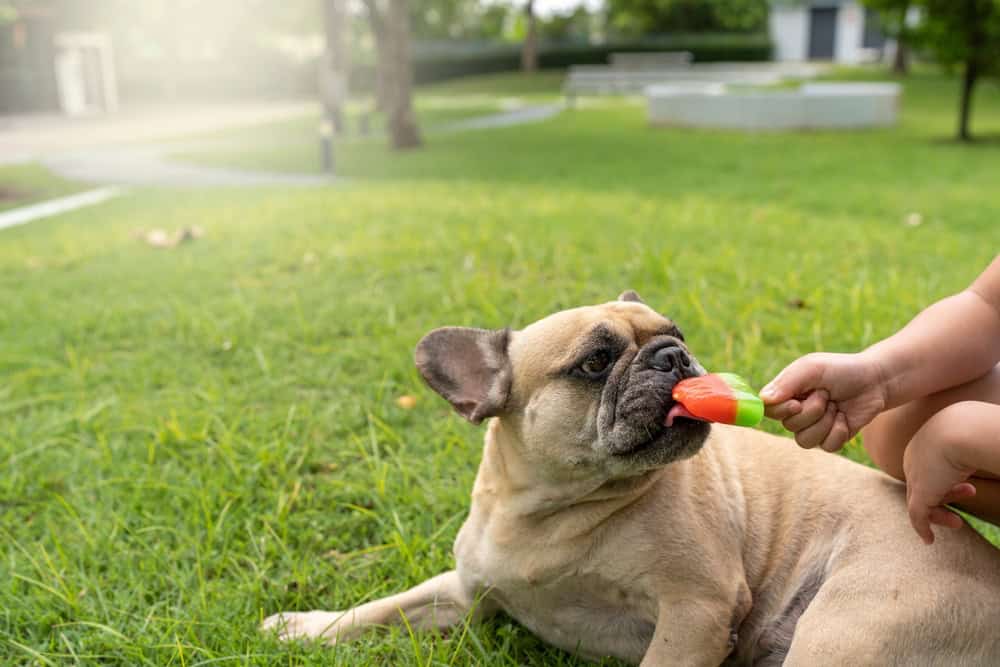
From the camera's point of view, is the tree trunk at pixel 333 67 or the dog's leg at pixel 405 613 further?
the tree trunk at pixel 333 67

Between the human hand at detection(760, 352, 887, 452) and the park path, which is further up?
the human hand at detection(760, 352, 887, 452)

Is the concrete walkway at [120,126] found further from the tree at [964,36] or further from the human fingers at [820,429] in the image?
the human fingers at [820,429]

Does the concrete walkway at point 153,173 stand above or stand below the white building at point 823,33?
below

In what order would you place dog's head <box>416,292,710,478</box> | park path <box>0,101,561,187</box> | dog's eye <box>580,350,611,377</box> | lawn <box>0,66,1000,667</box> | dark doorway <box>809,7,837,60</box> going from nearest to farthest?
1. dog's head <box>416,292,710,478</box>
2. dog's eye <box>580,350,611,377</box>
3. lawn <box>0,66,1000,667</box>
4. park path <box>0,101,561,187</box>
5. dark doorway <box>809,7,837,60</box>

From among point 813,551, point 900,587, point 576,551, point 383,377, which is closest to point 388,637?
point 576,551

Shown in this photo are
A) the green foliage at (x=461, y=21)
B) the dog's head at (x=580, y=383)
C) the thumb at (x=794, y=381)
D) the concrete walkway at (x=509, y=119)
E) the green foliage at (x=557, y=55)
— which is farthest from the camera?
the green foliage at (x=461, y=21)

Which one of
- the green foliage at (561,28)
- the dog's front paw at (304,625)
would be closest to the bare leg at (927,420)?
the dog's front paw at (304,625)

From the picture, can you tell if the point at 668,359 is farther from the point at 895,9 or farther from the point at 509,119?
the point at 509,119

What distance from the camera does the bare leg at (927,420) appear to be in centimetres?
254

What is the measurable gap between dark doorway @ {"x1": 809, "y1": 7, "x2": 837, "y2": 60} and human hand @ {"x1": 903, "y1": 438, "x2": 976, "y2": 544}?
6262cm

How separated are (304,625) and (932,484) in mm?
1838

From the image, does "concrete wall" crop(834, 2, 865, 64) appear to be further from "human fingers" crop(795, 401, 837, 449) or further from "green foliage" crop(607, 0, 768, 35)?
"human fingers" crop(795, 401, 837, 449)

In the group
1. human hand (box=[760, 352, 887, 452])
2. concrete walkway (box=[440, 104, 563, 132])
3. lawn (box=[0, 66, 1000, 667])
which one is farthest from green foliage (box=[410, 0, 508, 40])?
human hand (box=[760, 352, 887, 452])

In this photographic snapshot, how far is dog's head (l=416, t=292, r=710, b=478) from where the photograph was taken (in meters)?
2.47
